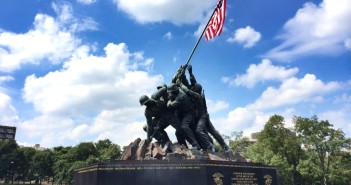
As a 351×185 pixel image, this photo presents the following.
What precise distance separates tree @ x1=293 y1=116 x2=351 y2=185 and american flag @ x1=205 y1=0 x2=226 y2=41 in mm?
28014

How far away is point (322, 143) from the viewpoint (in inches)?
1556

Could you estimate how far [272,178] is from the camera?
14.1 m

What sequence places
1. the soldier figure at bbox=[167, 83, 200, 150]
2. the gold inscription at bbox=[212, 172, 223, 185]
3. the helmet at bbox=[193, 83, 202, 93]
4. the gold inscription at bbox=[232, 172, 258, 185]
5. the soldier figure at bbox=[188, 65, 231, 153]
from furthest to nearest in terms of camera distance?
the helmet at bbox=[193, 83, 202, 93] < the soldier figure at bbox=[188, 65, 231, 153] < the soldier figure at bbox=[167, 83, 200, 150] < the gold inscription at bbox=[232, 172, 258, 185] < the gold inscription at bbox=[212, 172, 223, 185]

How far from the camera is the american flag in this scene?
53.7ft

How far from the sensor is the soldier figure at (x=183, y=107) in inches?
Result: 573

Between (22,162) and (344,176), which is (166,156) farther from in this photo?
(22,162)

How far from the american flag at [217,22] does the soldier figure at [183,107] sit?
12.5ft

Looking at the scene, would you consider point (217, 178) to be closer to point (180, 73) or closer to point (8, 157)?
point (180, 73)

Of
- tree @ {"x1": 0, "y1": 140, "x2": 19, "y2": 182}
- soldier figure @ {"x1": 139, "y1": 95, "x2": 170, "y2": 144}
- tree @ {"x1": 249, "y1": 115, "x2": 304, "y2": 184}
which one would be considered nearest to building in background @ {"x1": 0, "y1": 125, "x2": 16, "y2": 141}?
tree @ {"x1": 0, "y1": 140, "x2": 19, "y2": 182}

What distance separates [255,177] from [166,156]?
369 centimetres

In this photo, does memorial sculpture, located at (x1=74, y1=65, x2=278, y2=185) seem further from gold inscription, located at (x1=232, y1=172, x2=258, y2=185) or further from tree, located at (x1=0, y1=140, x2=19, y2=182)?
tree, located at (x1=0, y1=140, x2=19, y2=182)

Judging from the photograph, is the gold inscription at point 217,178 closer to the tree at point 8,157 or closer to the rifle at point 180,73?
the rifle at point 180,73

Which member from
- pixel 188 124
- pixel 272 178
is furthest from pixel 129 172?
pixel 272 178

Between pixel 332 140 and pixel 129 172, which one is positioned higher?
pixel 332 140
